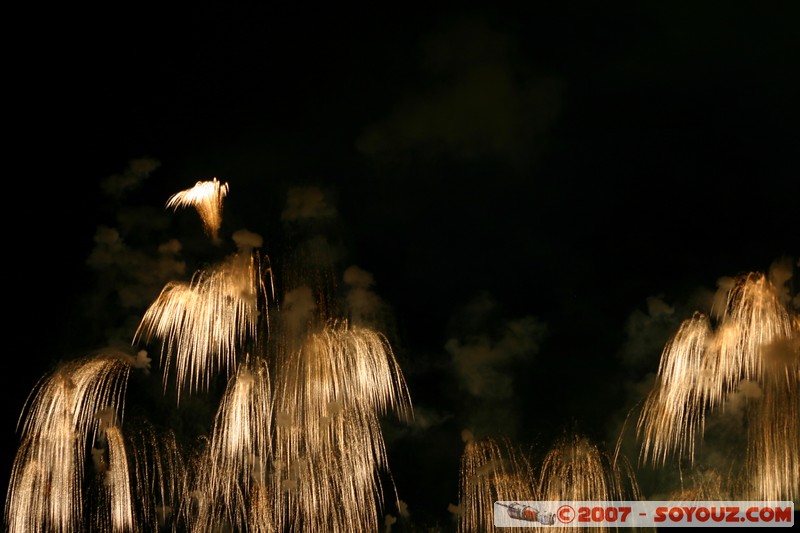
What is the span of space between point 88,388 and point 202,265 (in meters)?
2.71

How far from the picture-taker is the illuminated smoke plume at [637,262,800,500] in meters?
13.3

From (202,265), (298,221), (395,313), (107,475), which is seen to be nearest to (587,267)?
(395,313)

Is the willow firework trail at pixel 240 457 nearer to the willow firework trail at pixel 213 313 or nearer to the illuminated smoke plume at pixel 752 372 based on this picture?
the willow firework trail at pixel 213 313

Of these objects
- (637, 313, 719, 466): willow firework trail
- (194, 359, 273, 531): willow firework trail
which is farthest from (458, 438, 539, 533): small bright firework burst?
(194, 359, 273, 531): willow firework trail

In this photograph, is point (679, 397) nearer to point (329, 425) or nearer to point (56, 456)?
point (329, 425)

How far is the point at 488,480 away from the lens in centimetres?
1662

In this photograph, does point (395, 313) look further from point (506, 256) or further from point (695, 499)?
point (695, 499)

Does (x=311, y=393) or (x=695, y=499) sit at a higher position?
(x=311, y=393)

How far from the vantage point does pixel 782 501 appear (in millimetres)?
13734

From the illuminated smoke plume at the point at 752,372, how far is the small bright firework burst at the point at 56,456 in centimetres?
905

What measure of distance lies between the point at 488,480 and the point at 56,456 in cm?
702

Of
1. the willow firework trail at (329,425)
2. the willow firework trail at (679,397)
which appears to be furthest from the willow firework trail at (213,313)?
the willow firework trail at (679,397)

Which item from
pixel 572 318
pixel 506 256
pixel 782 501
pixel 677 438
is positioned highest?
pixel 506 256

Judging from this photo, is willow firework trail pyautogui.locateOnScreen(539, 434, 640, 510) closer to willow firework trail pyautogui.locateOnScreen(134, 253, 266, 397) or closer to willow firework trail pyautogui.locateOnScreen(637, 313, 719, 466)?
willow firework trail pyautogui.locateOnScreen(637, 313, 719, 466)
